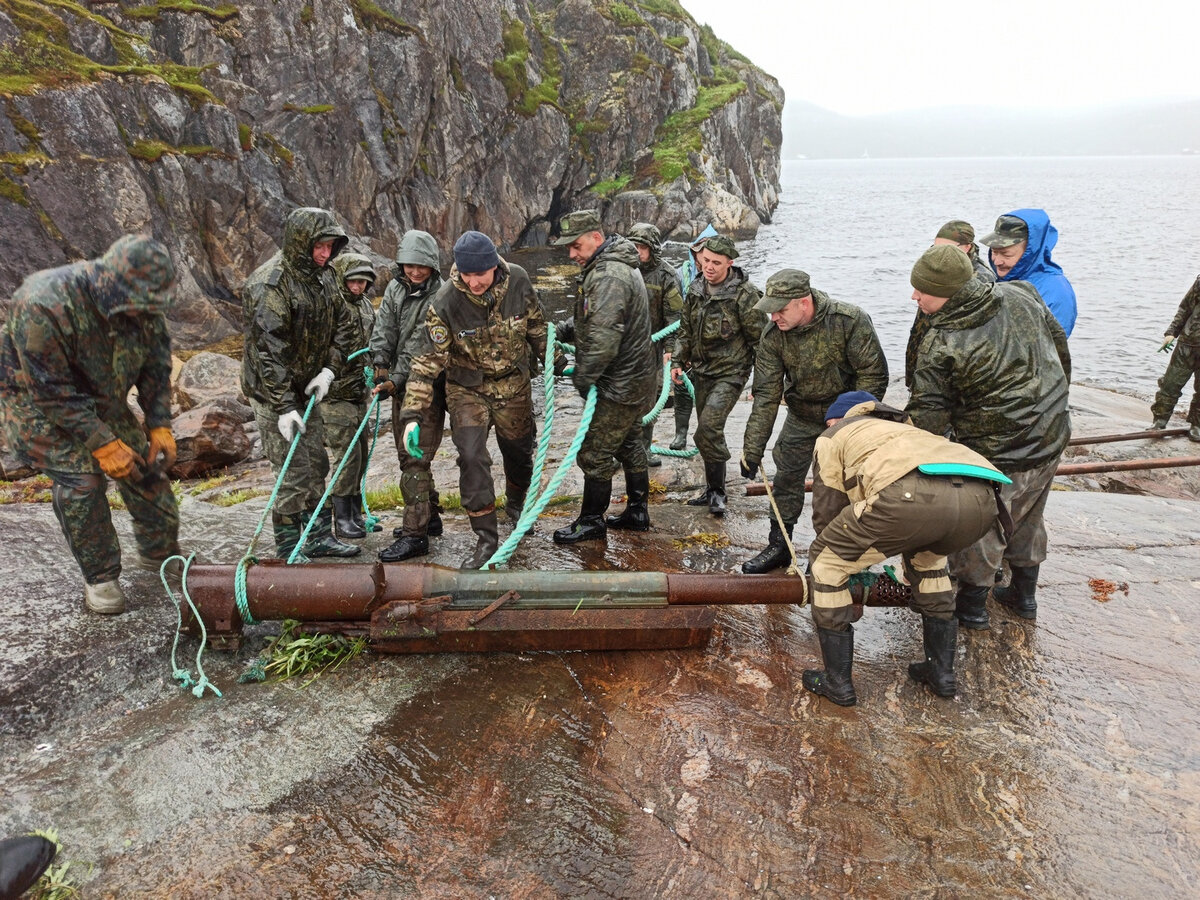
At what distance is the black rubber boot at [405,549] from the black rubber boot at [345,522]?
56 cm

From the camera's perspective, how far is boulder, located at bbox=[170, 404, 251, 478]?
33.4 feet

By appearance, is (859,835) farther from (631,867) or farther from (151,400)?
(151,400)

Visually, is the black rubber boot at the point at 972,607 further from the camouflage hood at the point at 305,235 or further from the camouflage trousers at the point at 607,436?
the camouflage hood at the point at 305,235

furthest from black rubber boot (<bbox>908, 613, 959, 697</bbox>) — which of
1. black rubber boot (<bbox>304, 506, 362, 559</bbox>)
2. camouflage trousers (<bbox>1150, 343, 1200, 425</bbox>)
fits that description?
camouflage trousers (<bbox>1150, 343, 1200, 425</bbox>)

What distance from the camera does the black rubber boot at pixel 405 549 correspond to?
18.8 feet

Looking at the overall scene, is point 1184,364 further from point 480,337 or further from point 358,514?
point 358,514

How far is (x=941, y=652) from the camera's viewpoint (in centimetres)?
404

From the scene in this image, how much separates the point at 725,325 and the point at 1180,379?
8.32 metres

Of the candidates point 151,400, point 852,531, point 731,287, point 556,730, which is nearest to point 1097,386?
point 731,287

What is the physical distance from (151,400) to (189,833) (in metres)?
2.84

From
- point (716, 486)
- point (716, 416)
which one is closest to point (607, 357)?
point (716, 416)

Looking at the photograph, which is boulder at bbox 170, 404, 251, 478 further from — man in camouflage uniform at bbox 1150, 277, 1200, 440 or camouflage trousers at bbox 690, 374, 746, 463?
man in camouflage uniform at bbox 1150, 277, 1200, 440

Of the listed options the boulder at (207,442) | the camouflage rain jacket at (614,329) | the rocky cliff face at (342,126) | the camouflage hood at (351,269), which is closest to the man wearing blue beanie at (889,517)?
the camouflage rain jacket at (614,329)

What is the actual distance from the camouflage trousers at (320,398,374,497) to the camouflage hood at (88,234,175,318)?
6.96ft
